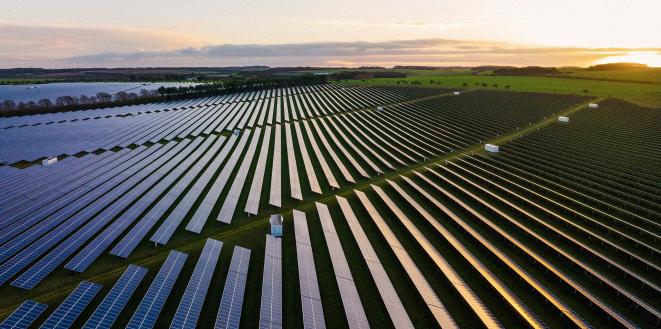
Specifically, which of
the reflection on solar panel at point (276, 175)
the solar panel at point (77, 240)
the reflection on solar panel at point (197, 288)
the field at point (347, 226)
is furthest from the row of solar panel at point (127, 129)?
the reflection on solar panel at point (197, 288)

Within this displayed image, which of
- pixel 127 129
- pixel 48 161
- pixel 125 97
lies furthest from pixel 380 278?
pixel 125 97

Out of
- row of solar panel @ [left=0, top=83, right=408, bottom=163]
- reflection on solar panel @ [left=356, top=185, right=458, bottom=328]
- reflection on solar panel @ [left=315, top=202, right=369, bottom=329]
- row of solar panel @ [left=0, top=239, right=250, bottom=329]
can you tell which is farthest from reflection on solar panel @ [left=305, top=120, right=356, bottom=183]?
row of solar panel @ [left=0, top=239, right=250, bottom=329]

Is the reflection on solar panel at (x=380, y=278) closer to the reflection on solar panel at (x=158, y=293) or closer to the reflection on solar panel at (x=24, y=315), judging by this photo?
the reflection on solar panel at (x=158, y=293)

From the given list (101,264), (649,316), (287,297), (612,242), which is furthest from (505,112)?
(101,264)

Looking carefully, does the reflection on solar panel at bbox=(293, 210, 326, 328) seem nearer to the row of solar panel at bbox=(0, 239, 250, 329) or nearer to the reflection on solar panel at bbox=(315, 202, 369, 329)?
the reflection on solar panel at bbox=(315, 202, 369, 329)

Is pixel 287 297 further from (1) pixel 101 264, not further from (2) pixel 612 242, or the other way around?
(2) pixel 612 242

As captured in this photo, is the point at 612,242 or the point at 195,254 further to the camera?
the point at 612,242
